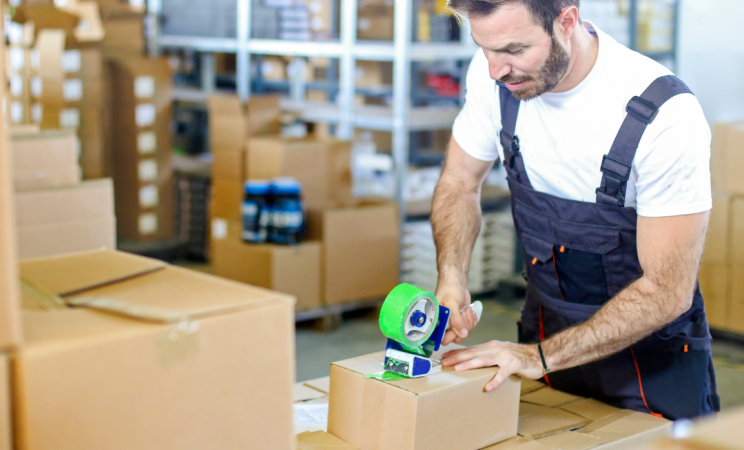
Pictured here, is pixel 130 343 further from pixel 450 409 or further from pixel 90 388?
pixel 450 409

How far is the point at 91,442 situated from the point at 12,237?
0.24 m

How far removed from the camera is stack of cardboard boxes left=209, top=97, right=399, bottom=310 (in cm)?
420

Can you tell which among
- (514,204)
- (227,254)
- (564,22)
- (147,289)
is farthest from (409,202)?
(147,289)

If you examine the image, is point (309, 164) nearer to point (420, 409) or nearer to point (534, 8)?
point (534, 8)

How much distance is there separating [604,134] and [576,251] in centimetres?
27

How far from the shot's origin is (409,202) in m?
4.75

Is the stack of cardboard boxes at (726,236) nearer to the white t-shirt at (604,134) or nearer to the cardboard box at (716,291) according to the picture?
the cardboard box at (716,291)

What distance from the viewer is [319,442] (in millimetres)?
1463

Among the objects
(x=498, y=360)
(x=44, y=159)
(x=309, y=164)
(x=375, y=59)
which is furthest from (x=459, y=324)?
(x=375, y=59)

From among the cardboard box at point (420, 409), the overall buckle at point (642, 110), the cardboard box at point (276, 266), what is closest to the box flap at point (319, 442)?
the cardboard box at point (420, 409)

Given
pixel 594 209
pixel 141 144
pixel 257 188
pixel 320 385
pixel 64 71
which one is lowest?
pixel 320 385

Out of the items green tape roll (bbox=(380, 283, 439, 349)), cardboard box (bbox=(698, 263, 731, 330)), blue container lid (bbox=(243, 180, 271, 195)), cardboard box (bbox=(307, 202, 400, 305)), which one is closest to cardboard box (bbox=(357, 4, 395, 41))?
cardboard box (bbox=(307, 202, 400, 305))

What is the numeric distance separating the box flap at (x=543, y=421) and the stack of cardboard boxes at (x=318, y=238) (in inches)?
101

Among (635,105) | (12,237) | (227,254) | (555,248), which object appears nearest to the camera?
(12,237)
